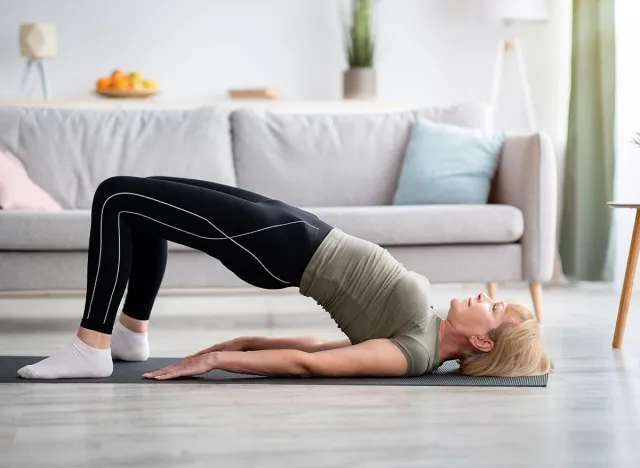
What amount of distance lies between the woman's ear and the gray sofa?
4.01ft

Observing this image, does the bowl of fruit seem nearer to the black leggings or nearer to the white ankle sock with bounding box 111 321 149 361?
the white ankle sock with bounding box 111 321 149 361

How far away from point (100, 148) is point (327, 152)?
1.00 metres

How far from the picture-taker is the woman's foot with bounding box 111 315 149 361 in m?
2.92

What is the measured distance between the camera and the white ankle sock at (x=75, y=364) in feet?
8.55

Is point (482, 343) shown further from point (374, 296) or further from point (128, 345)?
point (128, 345)

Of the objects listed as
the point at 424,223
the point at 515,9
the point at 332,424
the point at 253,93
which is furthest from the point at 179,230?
the point at 515,9

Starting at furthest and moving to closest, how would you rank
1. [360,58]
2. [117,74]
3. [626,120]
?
[360,58]
[117,74]
[626,120]

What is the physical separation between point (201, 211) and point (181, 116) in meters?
2.12

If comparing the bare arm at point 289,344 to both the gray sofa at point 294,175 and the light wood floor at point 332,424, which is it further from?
the gray sofa at point 294,175

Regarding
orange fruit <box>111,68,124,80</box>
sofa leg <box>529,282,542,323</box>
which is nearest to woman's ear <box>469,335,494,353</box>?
sofa leg <box>529,282,542,323</box>

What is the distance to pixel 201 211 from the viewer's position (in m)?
2.57

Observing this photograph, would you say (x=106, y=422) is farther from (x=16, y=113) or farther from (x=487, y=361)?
(x=16, y=113)

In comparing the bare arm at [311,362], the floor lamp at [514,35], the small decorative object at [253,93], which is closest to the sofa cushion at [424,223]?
the bare arm at [311,362]

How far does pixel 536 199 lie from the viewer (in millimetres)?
3951
